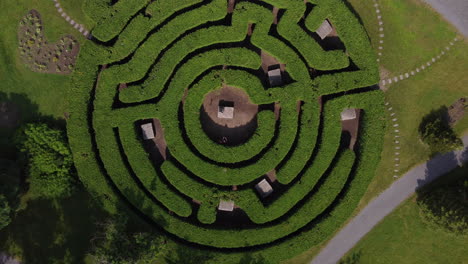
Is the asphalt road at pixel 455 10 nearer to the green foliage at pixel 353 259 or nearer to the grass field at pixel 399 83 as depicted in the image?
the grass field at pixel 399 83

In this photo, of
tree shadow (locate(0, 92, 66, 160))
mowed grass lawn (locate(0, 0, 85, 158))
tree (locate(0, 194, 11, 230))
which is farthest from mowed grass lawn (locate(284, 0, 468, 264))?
tree (locate(0, 194, 11, 230))

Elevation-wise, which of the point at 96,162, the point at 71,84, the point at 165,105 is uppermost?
the point at 71,84

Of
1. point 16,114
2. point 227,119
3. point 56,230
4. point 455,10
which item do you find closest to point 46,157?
point 16,114

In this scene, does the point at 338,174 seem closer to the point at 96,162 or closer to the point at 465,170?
the point at 465,170

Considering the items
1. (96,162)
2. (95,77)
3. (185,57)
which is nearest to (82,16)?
(95,77)

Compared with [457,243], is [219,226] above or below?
above

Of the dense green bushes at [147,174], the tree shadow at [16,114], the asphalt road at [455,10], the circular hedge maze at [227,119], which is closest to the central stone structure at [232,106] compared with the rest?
the circular hedge maze at [227,119]
